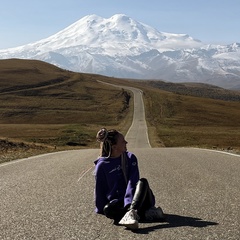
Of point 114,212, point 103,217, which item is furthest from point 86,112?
point 114,212

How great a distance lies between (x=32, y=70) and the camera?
557ft

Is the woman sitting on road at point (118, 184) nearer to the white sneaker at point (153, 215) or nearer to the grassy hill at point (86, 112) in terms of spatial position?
the white sneaker at point (153, 215)

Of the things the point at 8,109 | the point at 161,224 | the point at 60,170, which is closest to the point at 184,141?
the point at 60,170

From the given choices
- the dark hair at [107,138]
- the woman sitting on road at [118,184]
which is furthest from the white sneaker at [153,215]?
the dark hair at [107,138]

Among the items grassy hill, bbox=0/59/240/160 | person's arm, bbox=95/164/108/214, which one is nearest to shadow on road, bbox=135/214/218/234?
person's arm, bbox=95/164/108/214

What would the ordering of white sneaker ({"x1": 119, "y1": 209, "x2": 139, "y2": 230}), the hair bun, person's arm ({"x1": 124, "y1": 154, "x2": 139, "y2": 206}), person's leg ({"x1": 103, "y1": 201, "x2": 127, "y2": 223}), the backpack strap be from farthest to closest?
1. the backpack strap
2. the hair bun
3. person's arm ({"x1": 124, "y1": 154, "x2": 139, "y2": 206})
4. person's leg ({"x1": 103, "y1": 201, "x2": 127, "y2": 223})
5. white sneaker ({"x1": 119, "y1": 209, "x2": 139, "y2": 230})

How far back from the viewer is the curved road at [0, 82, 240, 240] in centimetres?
675

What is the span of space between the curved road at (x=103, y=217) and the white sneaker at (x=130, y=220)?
5.2 inches

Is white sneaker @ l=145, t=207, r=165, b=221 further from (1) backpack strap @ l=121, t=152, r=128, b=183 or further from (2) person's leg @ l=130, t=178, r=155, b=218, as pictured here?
(1) backpack strap @ l=121, t=152, r=128, b=183

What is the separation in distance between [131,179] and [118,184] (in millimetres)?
360

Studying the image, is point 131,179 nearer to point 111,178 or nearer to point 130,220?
point 111,178

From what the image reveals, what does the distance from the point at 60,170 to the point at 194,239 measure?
10085 millimetres

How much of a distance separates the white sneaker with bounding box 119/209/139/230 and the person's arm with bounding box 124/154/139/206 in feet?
1.68

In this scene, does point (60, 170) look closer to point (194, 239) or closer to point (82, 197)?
point (82, 197)
